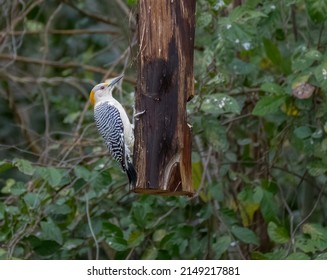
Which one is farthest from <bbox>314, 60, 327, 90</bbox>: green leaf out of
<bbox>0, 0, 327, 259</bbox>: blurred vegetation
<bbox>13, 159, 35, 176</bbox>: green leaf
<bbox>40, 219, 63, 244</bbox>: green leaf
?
<bbox>40, 219, 63, 244</bbox>: green leaf

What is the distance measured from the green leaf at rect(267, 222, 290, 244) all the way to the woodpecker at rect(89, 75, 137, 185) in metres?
0.90

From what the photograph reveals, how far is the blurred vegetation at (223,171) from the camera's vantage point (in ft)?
17.6

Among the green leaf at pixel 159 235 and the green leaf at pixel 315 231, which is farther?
the green leaf at pixel 159 235

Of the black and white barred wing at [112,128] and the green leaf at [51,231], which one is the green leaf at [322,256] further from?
the green leaf at [51,231]

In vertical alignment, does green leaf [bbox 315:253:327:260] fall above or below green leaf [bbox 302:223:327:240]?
below

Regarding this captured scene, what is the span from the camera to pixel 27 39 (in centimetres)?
833

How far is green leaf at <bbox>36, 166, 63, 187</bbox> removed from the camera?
5340 mm

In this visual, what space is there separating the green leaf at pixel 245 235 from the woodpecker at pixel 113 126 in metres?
0.97

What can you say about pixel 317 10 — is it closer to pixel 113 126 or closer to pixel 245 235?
pixel 113 126

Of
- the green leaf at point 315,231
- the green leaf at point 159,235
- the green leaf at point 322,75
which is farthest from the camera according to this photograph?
the green leaf at point 159,235

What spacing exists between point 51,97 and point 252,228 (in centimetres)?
228

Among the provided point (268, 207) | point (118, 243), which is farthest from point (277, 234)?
point (118, 243)

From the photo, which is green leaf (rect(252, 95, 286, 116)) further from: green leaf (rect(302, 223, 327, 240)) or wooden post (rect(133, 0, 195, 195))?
wooden post (rect(133, 0, 195, 195))

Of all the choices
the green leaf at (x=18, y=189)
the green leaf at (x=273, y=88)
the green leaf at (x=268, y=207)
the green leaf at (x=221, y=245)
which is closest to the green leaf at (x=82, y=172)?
the green leaf at (x=18, y=189)
